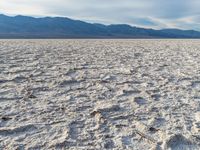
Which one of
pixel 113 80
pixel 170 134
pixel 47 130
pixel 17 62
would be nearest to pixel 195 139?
pixel 170 134

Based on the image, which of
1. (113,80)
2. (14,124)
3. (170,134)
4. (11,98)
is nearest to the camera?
(170,134)

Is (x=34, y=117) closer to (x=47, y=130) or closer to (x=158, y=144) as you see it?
(x=47, y=130)

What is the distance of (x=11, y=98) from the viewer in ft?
18.0

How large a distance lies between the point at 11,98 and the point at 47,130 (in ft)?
5.17

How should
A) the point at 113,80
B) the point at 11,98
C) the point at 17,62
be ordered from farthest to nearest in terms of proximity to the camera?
the point at 17,62 → the point at 113,80 → the point at 11,98

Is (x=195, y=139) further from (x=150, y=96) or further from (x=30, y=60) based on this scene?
(x=30, y=60)

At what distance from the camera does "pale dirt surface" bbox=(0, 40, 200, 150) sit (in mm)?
3895

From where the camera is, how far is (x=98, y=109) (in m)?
5.01

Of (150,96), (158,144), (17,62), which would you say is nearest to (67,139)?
(158,144)

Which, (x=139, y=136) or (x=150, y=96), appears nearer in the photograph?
(x=139, y=136)

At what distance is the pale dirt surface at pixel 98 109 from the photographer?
3.89m

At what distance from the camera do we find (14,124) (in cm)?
435

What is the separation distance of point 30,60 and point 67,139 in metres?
6.62

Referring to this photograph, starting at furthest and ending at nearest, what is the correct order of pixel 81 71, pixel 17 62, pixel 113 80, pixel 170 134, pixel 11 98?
pixel 17 62 → pixel 81 71 → pixel 113 80 → pixel 11 98 → pixel 170 134
